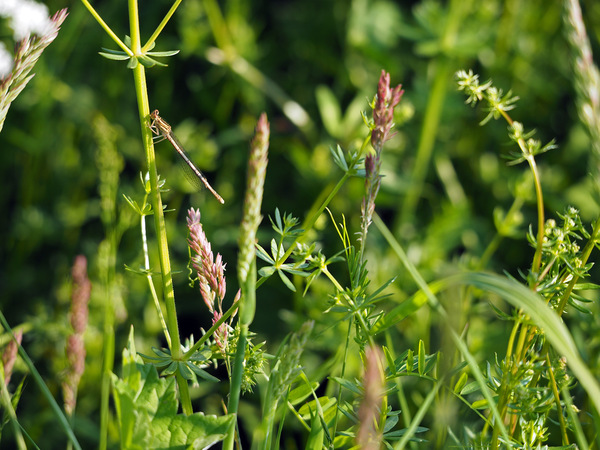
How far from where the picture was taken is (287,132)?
10.2ft

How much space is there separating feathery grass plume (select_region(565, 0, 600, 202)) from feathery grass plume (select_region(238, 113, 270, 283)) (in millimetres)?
489

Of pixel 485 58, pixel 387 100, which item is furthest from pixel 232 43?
pixel 387 100

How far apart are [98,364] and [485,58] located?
2.27 metres

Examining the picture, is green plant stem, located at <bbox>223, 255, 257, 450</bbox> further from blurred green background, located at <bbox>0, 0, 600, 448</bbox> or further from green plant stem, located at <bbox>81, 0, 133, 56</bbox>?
blurred green background, located at <bbox>0, 0, 600, 448</bbox>

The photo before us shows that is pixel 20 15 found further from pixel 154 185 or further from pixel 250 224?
pixel 250 224

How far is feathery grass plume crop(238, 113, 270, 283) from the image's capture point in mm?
776

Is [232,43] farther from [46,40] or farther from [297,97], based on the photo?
[46,40]

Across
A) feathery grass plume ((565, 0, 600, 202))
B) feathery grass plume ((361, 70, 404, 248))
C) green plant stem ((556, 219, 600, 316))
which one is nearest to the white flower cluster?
feathery grass plume ((361, 70, 404, 248))

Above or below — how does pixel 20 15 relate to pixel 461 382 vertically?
above

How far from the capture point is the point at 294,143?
297cm

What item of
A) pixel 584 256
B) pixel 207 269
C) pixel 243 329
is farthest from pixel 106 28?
pixel 584 256

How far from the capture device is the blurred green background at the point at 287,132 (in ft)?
8.64

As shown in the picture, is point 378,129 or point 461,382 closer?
point 378,129

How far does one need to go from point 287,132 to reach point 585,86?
7.36 feet
